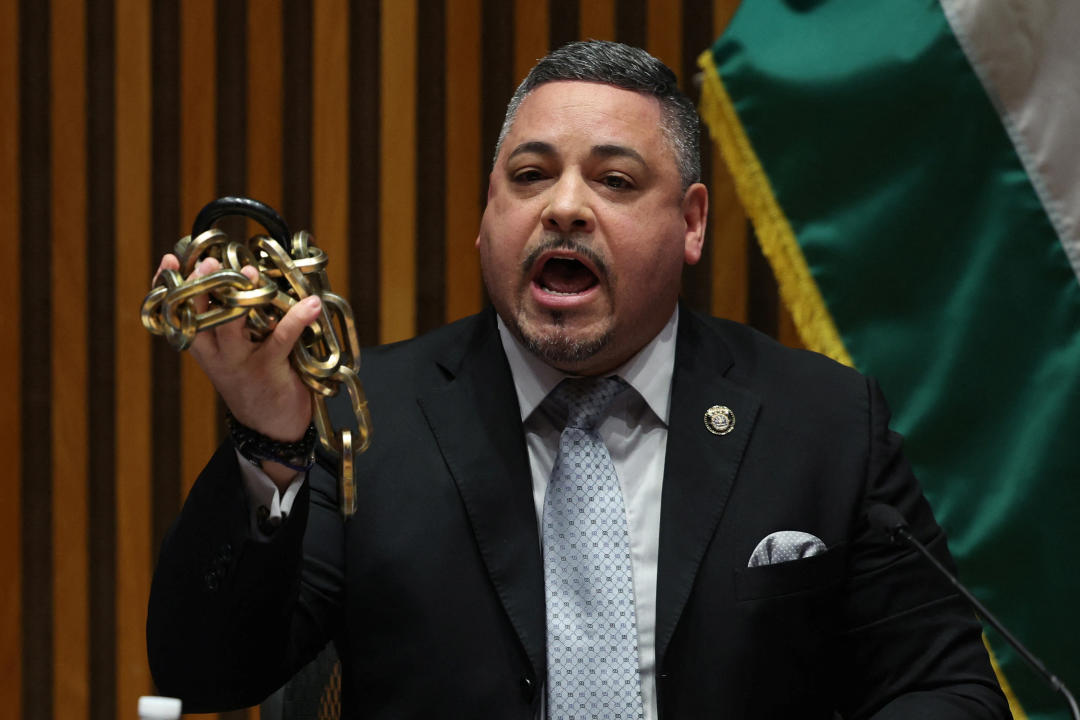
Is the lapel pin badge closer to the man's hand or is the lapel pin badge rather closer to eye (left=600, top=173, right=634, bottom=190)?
eye (left=600, top=173, right=634, bottom=190)

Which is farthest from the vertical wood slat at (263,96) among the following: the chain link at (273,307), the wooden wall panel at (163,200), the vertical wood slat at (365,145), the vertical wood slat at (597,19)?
the chain link at (273,307)

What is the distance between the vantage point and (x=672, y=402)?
1.56 m

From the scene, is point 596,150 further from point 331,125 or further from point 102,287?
point 102,287

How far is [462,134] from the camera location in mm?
2320

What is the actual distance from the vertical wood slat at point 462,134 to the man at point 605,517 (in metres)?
0.73

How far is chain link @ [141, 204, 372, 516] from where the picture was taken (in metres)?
0.92

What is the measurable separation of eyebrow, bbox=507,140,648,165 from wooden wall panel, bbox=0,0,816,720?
832 millimetres

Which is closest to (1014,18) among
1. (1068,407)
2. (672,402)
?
(1068,407)

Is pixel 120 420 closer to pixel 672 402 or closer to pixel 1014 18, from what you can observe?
pixel 672 402

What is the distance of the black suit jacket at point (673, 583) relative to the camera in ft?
4.66

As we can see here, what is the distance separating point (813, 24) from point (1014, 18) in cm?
29

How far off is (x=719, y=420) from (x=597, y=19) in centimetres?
106

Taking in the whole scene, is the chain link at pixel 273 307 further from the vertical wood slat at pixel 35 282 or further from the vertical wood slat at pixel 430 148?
the vertical wood slat at pixel 35 282

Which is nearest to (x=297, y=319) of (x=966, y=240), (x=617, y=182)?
(x=617, y=182)
